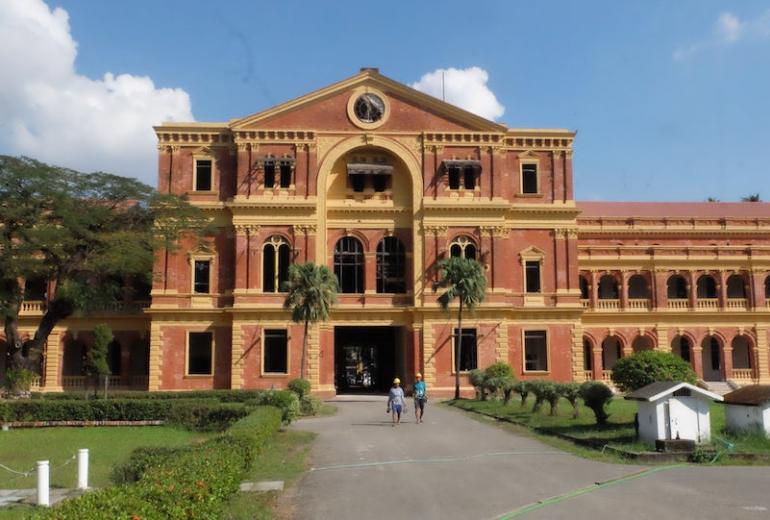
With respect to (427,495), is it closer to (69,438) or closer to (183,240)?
(69,438)

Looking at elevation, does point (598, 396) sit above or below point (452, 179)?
below

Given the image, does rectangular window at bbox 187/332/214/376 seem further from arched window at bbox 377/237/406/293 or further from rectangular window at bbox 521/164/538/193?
rectangular window at bbox 521/164/538/193

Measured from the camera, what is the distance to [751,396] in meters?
18.7

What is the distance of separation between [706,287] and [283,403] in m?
36.3

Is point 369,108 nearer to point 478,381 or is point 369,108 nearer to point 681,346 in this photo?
point 478,381

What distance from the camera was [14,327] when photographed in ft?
120

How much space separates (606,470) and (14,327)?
31.5m

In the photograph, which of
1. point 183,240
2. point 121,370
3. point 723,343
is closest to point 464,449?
point 183,240

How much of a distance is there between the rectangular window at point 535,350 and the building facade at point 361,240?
0.09 metres

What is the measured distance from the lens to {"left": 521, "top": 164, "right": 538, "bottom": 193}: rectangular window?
45375 mm

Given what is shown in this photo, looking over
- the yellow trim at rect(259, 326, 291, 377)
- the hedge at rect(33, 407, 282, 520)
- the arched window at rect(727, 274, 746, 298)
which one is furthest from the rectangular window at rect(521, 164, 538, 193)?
the hedge at rect(33, 407, 282, 520)

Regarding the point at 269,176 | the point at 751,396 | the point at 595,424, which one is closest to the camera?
the point at 751,396

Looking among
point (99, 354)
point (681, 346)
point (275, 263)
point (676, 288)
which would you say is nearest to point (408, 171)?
point (275, 263)

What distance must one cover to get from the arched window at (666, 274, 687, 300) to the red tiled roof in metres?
4.99
